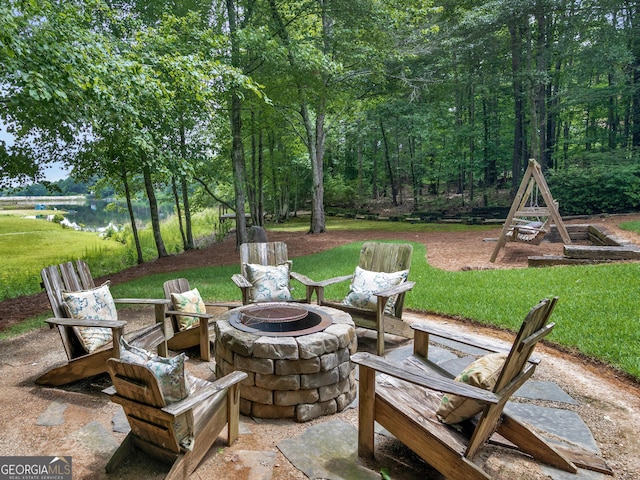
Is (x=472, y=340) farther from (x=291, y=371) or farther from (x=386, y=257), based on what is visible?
(x=386, y=257)

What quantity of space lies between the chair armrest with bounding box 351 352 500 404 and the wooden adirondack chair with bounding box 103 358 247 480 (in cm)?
75

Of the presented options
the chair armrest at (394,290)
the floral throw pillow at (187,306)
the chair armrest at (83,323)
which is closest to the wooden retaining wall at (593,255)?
the chair armrest at (394,290)

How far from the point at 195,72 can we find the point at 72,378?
158 inches

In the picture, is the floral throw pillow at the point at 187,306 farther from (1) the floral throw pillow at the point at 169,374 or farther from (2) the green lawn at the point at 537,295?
(2) the green lawn at the point at 537,295

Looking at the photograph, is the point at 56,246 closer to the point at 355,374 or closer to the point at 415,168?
the point at 355,374

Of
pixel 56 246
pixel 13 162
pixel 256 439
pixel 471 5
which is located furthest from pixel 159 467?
pixel 471 5

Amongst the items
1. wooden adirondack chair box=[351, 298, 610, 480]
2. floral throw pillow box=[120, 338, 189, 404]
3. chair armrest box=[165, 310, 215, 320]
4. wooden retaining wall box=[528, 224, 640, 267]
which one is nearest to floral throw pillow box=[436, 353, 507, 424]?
wooden adirondack chair box=[351, 298, 610, 480]

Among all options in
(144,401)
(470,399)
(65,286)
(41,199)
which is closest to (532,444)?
(470,399)

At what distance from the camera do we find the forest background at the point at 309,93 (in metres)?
4.57

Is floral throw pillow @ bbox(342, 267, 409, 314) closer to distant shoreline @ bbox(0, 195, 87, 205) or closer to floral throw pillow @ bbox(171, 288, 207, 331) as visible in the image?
floral throw pillow @ bbox(171, 288, 207, 331)

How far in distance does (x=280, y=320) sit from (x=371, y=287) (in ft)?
4.08

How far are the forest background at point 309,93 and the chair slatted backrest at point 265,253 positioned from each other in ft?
7.34

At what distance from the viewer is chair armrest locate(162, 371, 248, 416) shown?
1662 mm

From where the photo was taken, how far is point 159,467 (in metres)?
1.94
